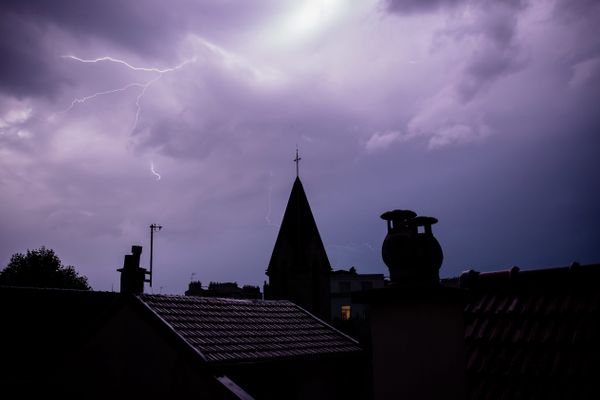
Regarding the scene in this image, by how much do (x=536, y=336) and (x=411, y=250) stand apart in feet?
5.32

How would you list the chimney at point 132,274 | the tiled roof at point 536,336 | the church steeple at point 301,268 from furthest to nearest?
1. the church steeple at point 301,268
2. the chimney at point 132,274
3. the tiled roof at point 536,336

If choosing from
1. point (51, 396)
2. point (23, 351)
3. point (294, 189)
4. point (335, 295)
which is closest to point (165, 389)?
point (51, 396)

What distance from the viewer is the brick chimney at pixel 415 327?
4414 millimetres

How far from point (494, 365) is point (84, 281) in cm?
4857

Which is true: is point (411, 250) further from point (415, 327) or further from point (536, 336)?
point (536, 336)

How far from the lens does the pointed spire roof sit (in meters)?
28.9

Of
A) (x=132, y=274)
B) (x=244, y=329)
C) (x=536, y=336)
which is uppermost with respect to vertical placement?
(x=132, y=274)

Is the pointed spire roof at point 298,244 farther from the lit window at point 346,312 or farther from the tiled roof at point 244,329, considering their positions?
the lit window at point 346,312

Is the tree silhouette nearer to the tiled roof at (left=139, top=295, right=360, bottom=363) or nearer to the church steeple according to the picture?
the church steeple

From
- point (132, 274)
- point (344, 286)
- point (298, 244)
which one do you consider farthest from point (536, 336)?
point (344, 286)

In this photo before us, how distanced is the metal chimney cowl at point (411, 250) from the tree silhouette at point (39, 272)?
43780mm

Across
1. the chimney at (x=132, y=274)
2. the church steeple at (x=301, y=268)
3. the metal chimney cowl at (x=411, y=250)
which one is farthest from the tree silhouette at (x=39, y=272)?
the metal chimney cowl at (x=411, y=250)

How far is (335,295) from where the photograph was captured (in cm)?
6303

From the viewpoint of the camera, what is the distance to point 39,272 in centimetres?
4106
